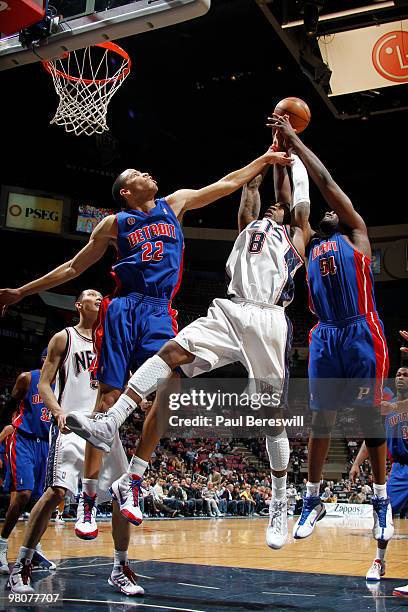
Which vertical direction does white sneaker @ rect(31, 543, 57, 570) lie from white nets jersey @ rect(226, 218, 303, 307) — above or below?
below

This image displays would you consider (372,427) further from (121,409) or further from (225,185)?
(225,185)

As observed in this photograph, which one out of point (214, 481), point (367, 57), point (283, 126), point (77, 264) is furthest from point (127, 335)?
point (214, 481)

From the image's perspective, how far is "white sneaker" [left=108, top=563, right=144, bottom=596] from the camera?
14.9 ft

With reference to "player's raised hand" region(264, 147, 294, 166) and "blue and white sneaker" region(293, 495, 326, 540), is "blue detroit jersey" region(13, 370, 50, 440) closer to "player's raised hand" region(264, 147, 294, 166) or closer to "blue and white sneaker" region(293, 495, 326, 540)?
"blue and white sneaker" region(293, 495, 326, 540)

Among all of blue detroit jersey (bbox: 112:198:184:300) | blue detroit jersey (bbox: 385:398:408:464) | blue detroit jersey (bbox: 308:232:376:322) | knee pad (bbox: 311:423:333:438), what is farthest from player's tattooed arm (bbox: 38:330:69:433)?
blue detroit jersey (bbox: 385:398:408:464)

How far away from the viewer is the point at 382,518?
4.93 metres

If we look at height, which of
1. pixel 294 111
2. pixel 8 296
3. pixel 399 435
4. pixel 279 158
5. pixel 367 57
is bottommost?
pixel 399 435

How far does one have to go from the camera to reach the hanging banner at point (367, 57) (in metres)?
8.05

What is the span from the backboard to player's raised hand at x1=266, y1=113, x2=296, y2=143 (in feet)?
3.26

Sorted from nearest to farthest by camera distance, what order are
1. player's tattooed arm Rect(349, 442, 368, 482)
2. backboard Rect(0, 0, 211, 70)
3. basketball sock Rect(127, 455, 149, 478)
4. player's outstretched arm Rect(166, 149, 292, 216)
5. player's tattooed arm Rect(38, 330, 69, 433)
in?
1. basketball sock Rect(127, 455, 149, 478)
2. player's tattooed arm Rect(38, 330, 69, 433)
3. player's outstretched arm Rect(166, 149, 292, 216)
4. backboard Rect(0, 0, 211, 70)
5. player's tattooed arm Rect(349, 442, 368, 482)

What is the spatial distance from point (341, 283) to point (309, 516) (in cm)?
173

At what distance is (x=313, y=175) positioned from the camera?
5.02 metres

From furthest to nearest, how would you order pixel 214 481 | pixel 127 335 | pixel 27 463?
pixel 214 481, pixel 27 463, pixel 127 335

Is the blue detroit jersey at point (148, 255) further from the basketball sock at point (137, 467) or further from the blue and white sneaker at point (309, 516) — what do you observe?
the blue and white sneaker at point (309, 516)
